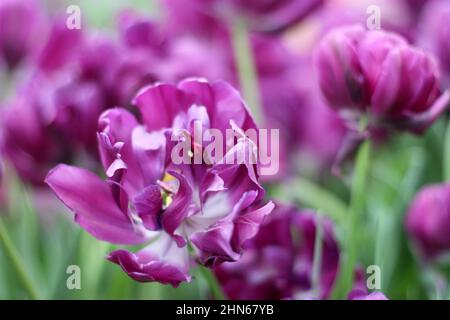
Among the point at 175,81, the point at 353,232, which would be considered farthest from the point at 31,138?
the point at 353,232

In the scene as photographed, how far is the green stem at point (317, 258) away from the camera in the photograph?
372mm

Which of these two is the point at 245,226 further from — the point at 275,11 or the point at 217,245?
the point at 275,11

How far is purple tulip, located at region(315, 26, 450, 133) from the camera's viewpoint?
1.16 feet

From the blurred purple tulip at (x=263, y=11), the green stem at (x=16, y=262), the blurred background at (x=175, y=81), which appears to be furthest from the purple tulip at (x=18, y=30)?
the green stem at (x=16, y=262)

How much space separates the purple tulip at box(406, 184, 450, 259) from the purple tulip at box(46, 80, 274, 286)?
0.11m

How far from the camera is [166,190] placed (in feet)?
1.14

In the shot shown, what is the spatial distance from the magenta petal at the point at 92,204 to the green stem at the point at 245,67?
0.17 metres

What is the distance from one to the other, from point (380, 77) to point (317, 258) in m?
0.08

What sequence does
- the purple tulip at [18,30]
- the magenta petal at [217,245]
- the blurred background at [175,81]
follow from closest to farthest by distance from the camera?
the magenta petal at [217,245] → the blurred background at [175,81] → the purple tulip at [18,30]

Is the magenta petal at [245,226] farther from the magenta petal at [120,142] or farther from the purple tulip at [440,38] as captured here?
the purple tulip at [440,38]

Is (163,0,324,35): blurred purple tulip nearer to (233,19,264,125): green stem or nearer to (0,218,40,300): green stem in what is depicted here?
(233,19,264,125): green stem

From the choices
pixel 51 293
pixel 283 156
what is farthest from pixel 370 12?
pixel 51 293

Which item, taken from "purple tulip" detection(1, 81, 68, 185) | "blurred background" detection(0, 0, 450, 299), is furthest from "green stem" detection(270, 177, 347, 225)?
"purple tulip" detection(1, 81, 68, 185)
